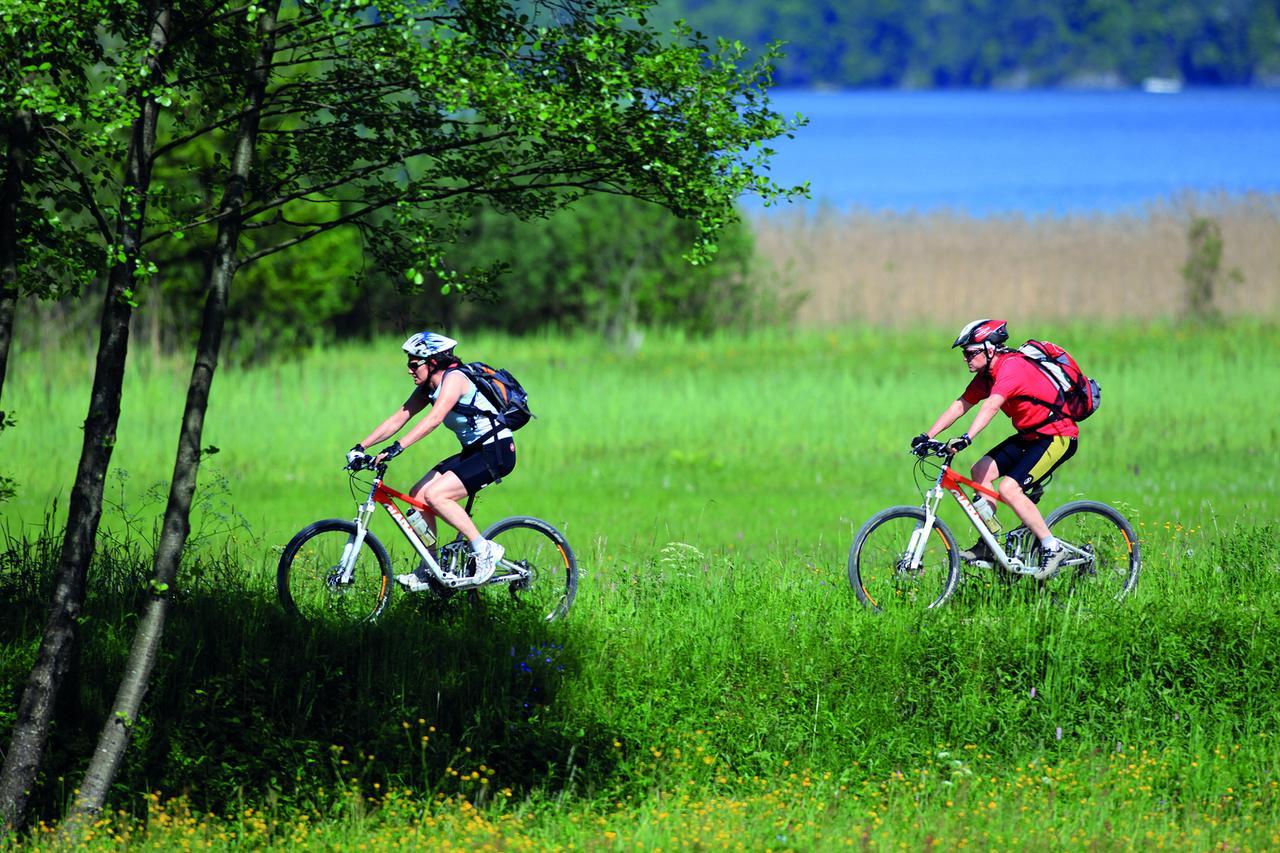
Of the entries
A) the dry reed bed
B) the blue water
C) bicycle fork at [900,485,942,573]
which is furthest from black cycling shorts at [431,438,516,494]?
the blue water

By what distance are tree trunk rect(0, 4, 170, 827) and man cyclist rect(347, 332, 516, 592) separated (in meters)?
1.70

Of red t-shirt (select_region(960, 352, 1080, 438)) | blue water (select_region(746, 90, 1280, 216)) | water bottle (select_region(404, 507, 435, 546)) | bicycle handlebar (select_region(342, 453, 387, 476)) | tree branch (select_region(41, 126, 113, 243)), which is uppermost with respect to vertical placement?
blue water (select_region(746, 90, 1280, 216))

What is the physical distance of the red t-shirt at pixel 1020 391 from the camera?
994 centimetres

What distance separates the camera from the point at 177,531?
26.5ft

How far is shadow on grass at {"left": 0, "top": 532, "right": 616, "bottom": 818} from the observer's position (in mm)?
8977

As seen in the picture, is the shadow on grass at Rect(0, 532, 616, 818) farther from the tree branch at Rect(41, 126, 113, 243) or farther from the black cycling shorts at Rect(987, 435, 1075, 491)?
the black cycling shorts at Rect(987, 435, 1075, 491)

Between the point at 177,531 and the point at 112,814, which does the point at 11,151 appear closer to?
the point at 177,531

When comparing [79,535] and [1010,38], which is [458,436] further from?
[1010,38]

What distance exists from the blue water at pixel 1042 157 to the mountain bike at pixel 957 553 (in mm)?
51334

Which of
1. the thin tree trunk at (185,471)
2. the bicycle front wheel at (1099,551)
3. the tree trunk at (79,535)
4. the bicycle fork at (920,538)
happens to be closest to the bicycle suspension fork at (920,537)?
the bicycle fork at (920,538)

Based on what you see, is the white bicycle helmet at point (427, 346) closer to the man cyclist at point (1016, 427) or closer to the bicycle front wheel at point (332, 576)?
the bicycle front wheel at point (332, 576)

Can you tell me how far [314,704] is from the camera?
934 cm

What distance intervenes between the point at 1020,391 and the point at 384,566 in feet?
12.6

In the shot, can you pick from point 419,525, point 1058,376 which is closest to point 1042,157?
point 1058,376
